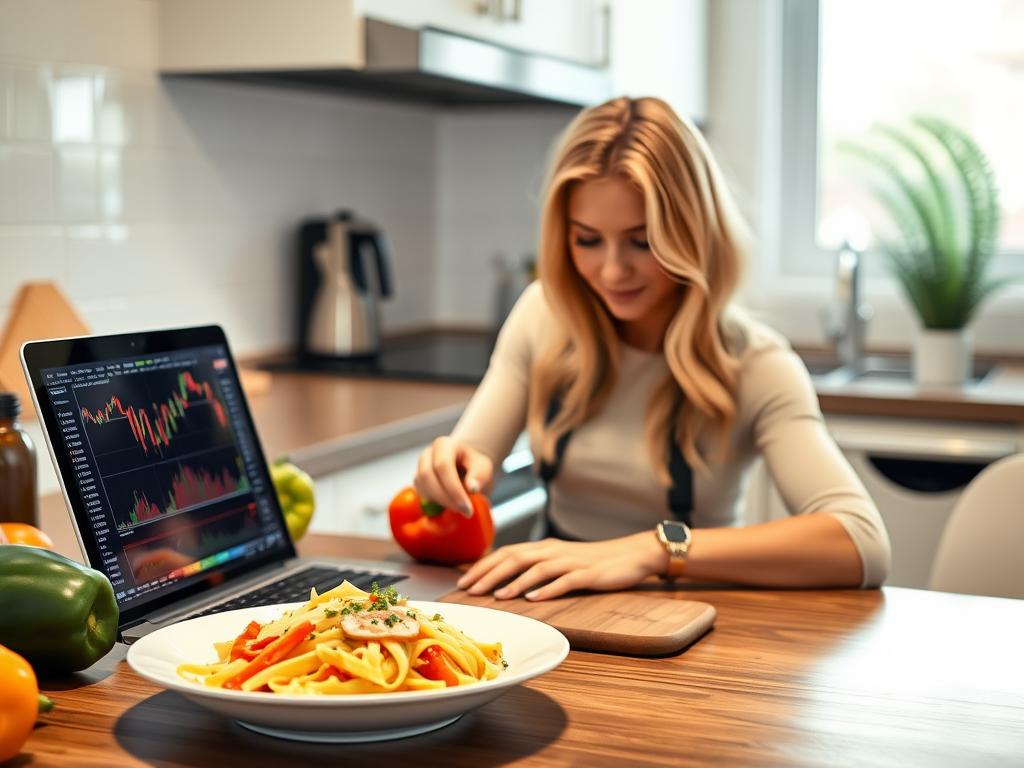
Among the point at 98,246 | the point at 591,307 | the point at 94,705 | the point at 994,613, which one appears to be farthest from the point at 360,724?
the point at 98,246

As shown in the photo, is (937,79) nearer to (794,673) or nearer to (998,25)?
(998,25)

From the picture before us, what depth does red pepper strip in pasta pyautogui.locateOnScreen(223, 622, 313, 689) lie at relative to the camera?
89cm

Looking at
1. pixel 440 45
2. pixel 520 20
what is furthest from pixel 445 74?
pixel 520 20

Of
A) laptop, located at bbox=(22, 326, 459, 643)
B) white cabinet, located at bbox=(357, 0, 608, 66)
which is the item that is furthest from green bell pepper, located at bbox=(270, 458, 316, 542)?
white cabinet, located at bbox=(357, 0, 608, 66)

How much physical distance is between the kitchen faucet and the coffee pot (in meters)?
1.05

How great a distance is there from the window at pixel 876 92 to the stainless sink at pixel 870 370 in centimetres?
30

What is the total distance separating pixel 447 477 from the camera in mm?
1429

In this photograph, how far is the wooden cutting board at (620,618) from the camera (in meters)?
1.11

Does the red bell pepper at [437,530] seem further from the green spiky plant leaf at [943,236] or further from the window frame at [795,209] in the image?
the window frame at [795,209]

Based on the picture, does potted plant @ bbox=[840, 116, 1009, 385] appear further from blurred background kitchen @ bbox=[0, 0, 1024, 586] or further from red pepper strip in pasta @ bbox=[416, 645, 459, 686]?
red pepper strip in pasta @ bbox=[416, 645, 459, 686]

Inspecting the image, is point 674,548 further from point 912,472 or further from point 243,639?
point 912,472

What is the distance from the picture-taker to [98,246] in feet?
7.62

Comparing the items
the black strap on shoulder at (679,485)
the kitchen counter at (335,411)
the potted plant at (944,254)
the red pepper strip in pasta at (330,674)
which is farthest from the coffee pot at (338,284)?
the red pepper strip in pasta at (330,674)

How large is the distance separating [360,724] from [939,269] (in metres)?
2.34
